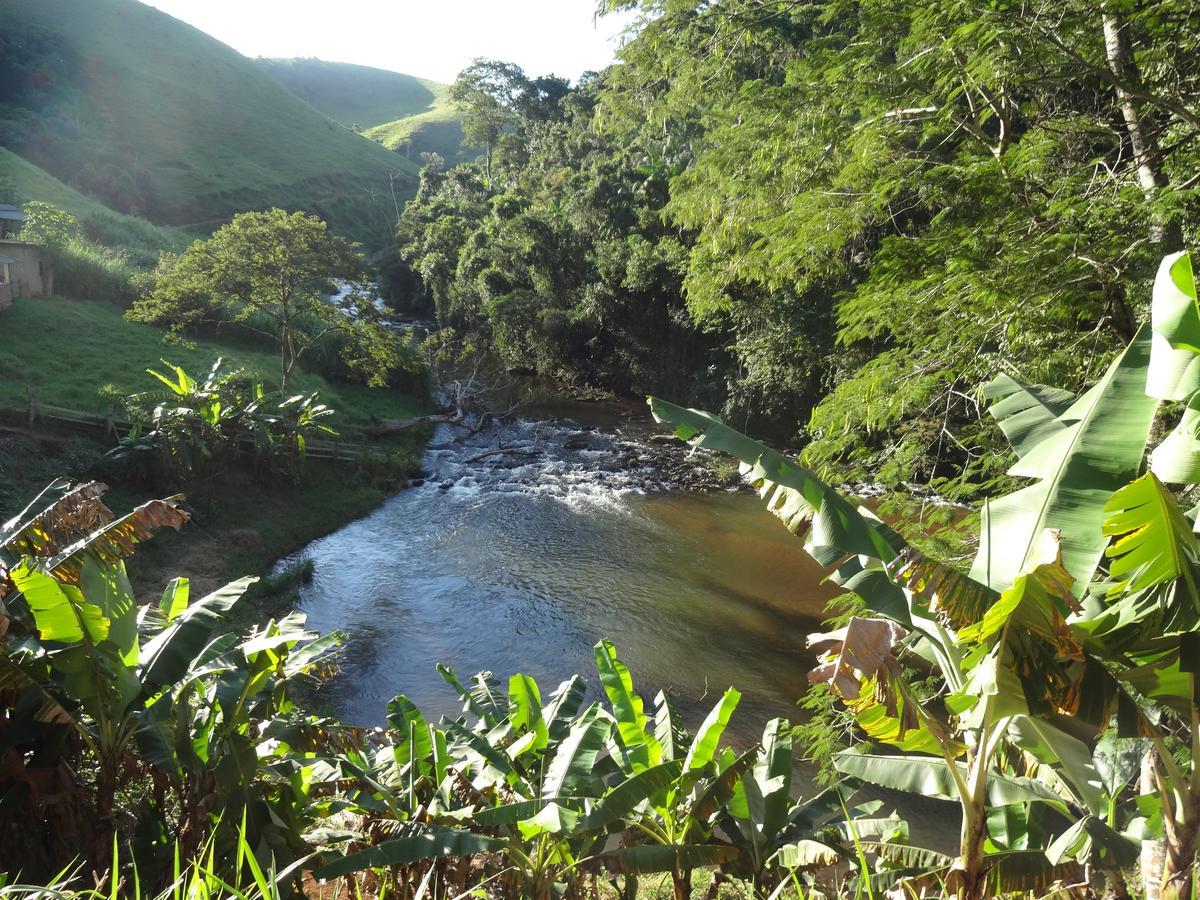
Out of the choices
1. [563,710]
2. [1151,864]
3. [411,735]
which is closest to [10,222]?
[411,735]

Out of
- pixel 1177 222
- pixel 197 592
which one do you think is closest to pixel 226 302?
pixel 197 592

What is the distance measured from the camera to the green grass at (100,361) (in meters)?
15.1

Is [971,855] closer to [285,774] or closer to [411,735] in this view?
[411,735]

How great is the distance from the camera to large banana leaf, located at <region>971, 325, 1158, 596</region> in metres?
2.95

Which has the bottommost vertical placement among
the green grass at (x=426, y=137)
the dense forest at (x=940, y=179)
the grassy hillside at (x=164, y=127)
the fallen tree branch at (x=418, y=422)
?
the fallen tree branch at (x=418, y=422)

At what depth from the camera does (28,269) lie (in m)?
20.2

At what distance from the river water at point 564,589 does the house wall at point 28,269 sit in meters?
12.6

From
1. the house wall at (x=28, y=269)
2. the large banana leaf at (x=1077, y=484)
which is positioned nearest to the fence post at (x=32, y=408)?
the house wall at (x=28, y=269)

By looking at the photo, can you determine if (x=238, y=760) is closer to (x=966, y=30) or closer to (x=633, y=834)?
(x=633, y=834)

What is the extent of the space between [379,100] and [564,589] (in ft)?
395

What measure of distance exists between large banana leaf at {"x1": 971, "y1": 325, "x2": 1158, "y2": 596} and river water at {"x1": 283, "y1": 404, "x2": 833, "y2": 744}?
644 cm

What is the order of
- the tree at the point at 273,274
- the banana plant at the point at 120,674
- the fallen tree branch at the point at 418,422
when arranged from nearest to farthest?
1. the banana plant at the point at 120,674
2. the tree at the point at 273,274
3. the fallen tree branch at the point at 418,422

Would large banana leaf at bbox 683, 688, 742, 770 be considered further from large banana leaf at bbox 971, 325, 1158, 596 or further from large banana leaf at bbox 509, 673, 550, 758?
large banana leaf at bbox 971, 325, 1158, 596

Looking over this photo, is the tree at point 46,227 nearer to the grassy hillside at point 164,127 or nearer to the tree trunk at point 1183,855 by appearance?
the grassy hillside at point 164,127
